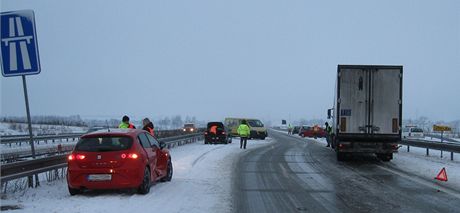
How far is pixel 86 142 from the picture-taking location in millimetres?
11234

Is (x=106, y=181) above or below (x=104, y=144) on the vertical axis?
below

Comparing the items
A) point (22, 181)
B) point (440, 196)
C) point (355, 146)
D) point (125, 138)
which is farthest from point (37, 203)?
point (355, 146)

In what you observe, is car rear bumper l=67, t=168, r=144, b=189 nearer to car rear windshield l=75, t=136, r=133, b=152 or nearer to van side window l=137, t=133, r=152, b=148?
car rear windshield l=75, t=136, r=133, b=152

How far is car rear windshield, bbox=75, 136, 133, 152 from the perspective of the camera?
11.1 metres

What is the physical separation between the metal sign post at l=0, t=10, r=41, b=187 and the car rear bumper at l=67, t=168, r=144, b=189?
2.28 metres

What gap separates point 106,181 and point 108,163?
373 millimetres

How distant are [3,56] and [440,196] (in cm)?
977

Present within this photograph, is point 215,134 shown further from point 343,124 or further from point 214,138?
point 343,124

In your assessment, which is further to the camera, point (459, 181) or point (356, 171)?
point (356, 171)

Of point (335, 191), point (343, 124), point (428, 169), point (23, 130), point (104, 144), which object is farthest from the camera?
point (23, 130)

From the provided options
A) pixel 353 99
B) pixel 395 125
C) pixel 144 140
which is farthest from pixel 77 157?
pixel 395 125

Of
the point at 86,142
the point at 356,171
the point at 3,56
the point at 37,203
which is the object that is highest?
the point at 3,56

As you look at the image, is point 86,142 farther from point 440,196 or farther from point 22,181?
point 440,196

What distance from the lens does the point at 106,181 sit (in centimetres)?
1083
